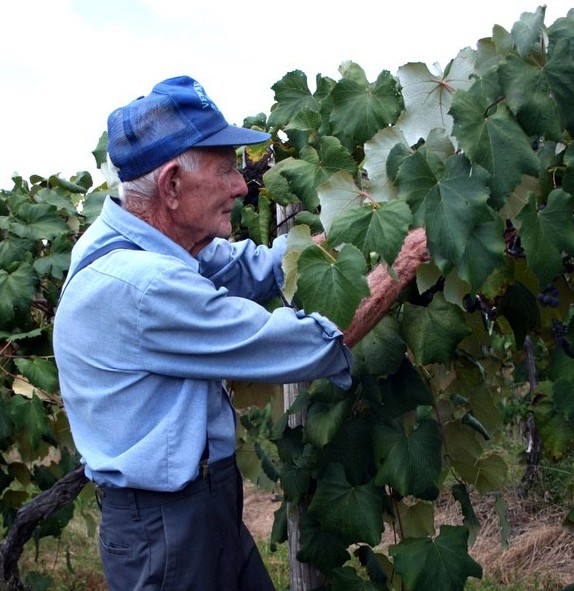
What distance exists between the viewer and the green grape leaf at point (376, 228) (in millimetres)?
1975

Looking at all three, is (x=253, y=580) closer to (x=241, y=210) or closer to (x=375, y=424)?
(x=375, y=424)

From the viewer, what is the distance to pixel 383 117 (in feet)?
7.77

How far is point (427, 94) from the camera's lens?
7.19ft

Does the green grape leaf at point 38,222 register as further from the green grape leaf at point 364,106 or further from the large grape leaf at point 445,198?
the large grape leaf at point 445,198

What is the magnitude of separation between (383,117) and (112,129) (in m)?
0.63

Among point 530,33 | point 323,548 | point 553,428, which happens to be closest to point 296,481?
point 323,548

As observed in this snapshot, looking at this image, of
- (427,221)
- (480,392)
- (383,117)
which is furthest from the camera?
(480,392)

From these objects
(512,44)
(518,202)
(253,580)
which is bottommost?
(253,580)

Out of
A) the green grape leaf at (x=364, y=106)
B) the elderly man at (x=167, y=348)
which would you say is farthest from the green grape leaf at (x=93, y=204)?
the green grape leaf at (x=364, y=106)

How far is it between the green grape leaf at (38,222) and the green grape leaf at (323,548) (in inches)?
55.5

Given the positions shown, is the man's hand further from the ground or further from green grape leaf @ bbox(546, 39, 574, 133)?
the ground

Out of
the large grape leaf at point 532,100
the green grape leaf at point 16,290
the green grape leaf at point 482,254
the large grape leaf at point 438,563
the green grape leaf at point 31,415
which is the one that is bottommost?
the large grape leaf at point 438,563

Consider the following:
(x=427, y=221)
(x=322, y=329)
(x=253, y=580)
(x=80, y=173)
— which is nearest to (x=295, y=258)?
(x=322, y=329)

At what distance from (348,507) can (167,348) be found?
722mm
